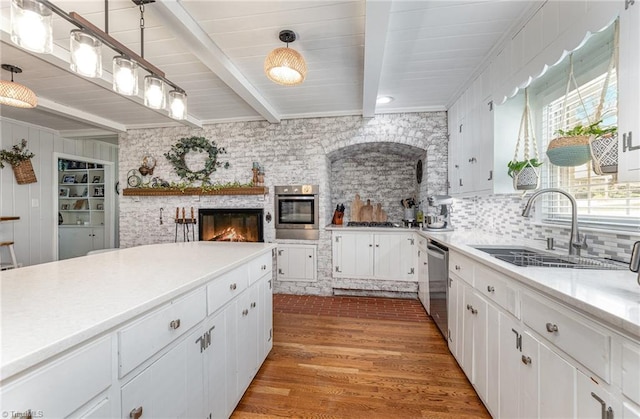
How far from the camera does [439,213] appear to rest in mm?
3707

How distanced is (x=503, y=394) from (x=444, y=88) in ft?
9.77

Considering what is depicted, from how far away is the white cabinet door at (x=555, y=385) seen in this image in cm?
99

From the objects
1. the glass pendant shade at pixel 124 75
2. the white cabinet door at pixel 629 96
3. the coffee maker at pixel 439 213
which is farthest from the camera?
the coffee maker at pixel 439 213

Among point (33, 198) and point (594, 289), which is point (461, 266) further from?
point (33, 198)

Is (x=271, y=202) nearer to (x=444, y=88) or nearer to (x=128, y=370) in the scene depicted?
(x=444, y=88)

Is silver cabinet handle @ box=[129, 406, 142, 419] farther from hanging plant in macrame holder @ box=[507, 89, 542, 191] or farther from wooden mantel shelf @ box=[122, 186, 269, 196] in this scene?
wooden mantel shelf @ box=[122, 186, 269, 196]

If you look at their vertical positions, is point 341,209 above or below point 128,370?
above

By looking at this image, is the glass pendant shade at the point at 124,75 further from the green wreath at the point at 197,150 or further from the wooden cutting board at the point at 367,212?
the wooden cutting board at the point at 367,212

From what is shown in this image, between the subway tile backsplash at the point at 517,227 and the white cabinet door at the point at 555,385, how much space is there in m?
0.90

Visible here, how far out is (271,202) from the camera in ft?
13.5

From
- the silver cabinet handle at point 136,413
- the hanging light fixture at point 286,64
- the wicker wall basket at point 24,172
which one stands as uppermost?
the hanging light fixture at point 286,64

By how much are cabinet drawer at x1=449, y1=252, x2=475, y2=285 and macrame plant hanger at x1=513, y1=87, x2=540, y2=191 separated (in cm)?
73

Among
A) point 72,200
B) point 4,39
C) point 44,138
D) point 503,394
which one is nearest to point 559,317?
point 503,394

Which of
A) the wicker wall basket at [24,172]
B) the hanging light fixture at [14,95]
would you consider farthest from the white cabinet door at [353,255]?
the wicker wall basket at [24,172]
